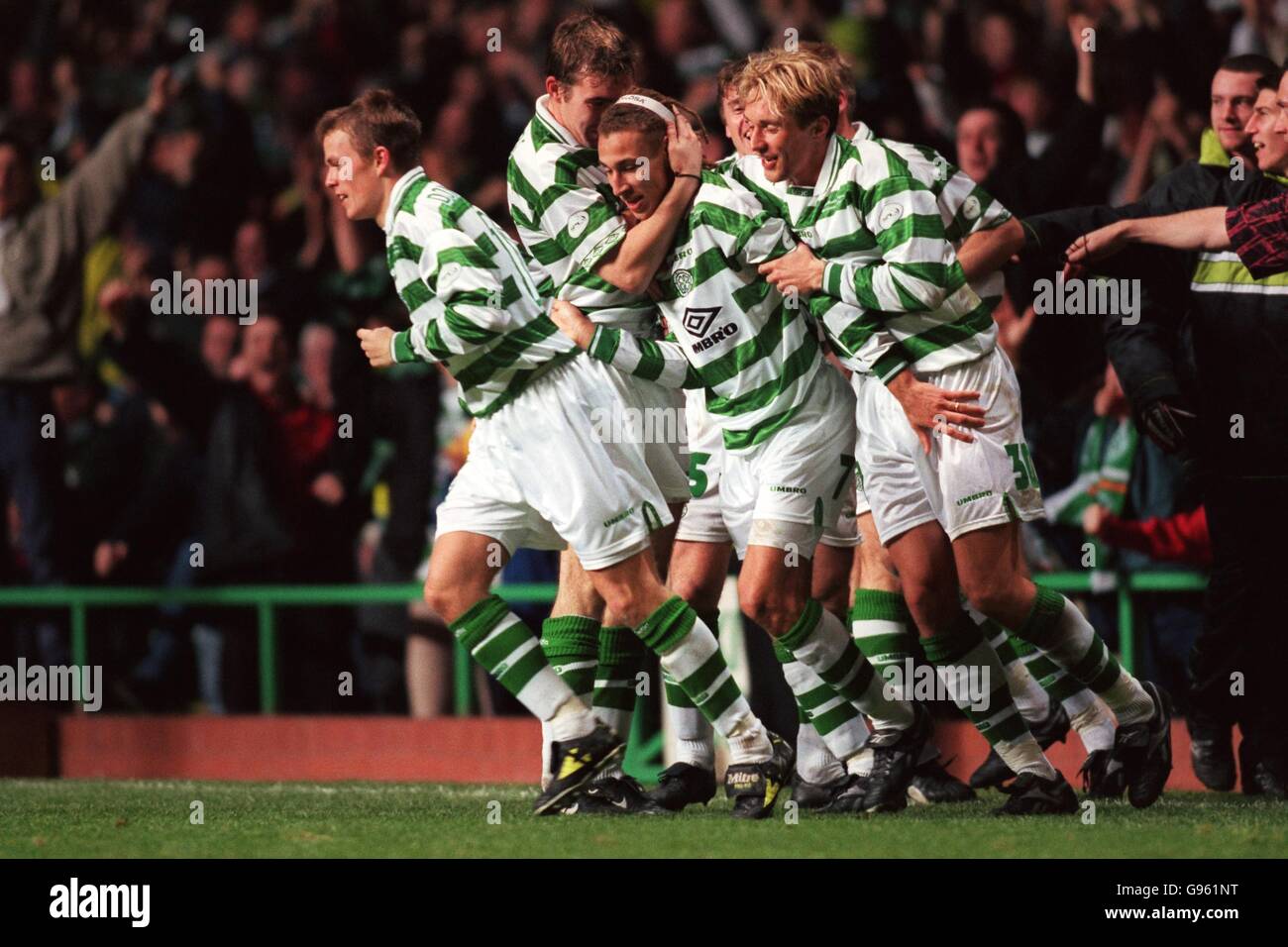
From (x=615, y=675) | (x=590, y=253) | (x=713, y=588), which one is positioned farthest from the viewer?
(x=713, y=588)

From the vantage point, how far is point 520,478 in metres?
A: 6.30

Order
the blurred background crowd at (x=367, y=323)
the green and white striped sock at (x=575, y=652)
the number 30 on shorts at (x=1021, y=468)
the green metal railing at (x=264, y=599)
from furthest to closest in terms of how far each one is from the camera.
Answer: the green metal railing at (x=264, y=599)
the blurred background crowd at (x=367, y=323)
the green and white striped sock at (x=575, y=652)
the number 30 on shorts at (x=1021, y=468)

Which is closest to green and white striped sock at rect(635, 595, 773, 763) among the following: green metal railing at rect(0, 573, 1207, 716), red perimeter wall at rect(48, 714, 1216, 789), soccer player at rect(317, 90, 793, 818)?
soccer player at rect(317, 90, 793, 818)

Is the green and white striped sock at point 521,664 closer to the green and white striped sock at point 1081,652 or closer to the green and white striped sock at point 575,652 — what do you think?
the green and white striped sock at point 575,652

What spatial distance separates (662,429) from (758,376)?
554 millimetres

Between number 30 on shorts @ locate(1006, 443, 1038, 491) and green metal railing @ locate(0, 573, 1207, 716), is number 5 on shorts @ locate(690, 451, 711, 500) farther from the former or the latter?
green metal railing @ locate(0, 573, 1207, 716)

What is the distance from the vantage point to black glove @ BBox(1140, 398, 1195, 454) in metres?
6.75

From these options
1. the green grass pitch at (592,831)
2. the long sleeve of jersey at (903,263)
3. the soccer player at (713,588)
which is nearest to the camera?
the green grass pitch at (592,831)

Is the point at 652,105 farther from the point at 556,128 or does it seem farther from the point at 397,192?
the point at 397,192

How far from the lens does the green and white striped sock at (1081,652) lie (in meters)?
6.17

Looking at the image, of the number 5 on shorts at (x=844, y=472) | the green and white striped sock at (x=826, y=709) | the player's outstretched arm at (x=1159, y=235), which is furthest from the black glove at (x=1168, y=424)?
the green and white striped sock at (x=826, y=709)

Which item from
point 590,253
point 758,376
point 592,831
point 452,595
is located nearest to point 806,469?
point 758,376

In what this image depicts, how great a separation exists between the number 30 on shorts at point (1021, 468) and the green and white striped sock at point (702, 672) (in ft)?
3.27

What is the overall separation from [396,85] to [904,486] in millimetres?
6483
